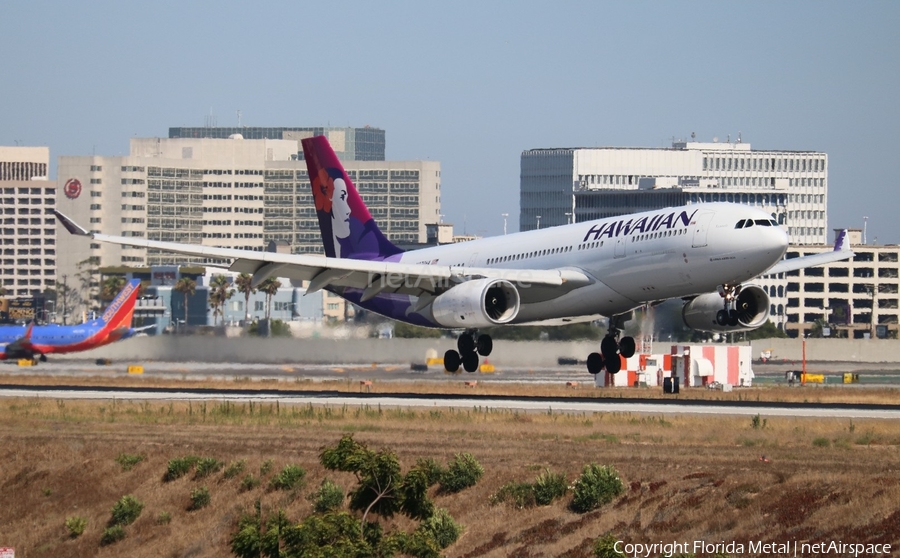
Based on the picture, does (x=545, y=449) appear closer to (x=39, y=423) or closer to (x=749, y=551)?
(x=749, y=551)

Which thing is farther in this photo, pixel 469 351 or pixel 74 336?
pixel 74 336

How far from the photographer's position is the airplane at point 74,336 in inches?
3310

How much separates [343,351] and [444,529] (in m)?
37.6

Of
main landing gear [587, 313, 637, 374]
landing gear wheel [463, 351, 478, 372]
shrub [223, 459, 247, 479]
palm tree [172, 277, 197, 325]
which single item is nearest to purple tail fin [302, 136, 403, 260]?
landing gear wheel [463, 351, 478, 372]

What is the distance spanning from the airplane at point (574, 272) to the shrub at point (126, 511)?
11330 mm

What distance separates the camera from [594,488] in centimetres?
3159

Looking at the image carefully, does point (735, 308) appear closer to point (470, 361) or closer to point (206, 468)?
point (470, 361)

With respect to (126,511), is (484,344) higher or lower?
higher

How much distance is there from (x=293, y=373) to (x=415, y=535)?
148 feet

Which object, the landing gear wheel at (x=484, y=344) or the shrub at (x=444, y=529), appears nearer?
the shrub at (x=444, y=529)

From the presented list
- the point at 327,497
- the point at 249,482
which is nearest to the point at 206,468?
the point at 249,482

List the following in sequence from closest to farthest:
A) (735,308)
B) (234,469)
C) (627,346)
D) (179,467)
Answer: (234,469)
(179,467)
(735,308)
(627,346)

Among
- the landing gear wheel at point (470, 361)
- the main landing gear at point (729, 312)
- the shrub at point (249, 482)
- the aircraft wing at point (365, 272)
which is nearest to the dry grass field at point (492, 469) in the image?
the shrub at point (249, 482)

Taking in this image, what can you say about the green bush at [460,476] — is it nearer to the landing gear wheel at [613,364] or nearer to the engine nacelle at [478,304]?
the engine nacelle at [478,304]
